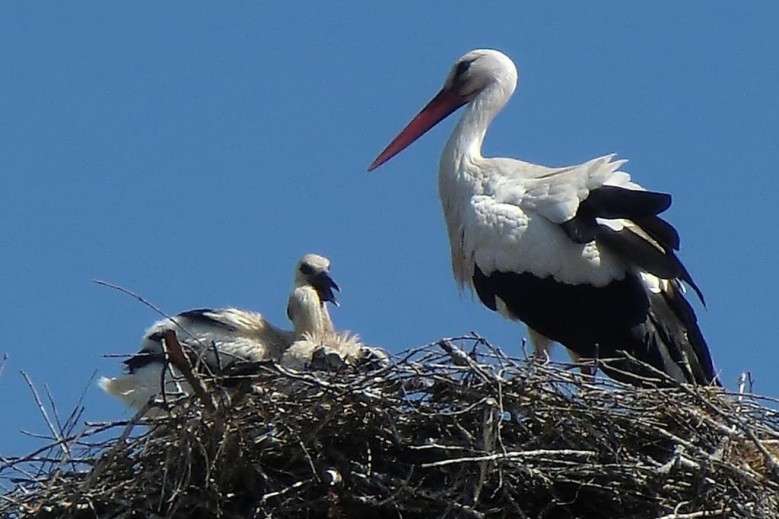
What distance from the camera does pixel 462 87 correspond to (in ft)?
27.9

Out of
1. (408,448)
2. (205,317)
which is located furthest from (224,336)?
(408,448)

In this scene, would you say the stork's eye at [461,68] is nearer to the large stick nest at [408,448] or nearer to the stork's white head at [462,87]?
the stork's white head at [462,87]

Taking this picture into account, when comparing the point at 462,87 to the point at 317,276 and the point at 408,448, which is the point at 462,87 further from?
the point at 408,448

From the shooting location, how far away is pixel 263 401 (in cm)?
587

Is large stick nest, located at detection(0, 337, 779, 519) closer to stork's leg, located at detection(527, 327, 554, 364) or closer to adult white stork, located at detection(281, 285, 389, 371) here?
adult white stork, located at detection(281, 285, 389, 371)

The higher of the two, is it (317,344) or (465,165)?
(465,165)

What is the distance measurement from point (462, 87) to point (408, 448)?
2.92m

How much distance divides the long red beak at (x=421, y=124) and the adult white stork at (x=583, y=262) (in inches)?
29.8

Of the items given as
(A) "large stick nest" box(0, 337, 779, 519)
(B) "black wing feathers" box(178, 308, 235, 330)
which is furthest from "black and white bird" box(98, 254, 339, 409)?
(A) "large stick nest" box(0, 337, 779, 519)

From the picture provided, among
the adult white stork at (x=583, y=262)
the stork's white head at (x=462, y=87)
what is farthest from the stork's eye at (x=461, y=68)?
the adult white stork at (x=583, y=262)

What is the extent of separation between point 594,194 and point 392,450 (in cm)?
178

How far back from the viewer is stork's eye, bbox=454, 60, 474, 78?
27.9ft

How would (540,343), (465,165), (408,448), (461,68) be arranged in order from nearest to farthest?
(408,448), (540,343), (465,165), (461,68)

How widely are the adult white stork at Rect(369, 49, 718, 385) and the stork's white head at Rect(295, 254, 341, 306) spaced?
36.2 inches
